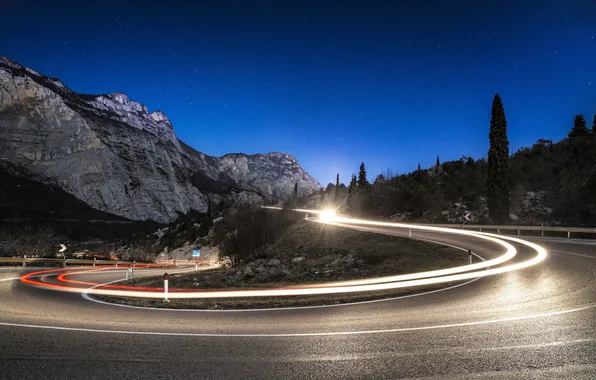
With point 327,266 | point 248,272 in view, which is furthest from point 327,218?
point 248,272

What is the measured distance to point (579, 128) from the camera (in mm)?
61031

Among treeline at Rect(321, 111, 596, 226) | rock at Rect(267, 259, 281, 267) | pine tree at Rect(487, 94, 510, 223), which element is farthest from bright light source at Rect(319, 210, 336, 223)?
rock at Rect(267, 259, 281, 267)

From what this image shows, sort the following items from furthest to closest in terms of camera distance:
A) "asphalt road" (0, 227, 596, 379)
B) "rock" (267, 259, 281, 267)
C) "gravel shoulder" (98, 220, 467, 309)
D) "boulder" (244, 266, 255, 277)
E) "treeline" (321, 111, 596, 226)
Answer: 1. "treeline" (321, 111, 596, 226)
2. "rock" (267, 259, 281, 267)
3. "boulder" (244, 266, 255, 277)
4. "gravel shoulder" (98, 220, 467, 309)
5. "asphalt road" (0, 227, 596, 379)

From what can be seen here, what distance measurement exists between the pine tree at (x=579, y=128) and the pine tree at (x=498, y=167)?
78.0 ft

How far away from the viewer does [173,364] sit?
5.70m

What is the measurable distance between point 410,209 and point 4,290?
162 ft

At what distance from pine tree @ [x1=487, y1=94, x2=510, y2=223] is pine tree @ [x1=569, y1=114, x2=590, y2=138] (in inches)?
936

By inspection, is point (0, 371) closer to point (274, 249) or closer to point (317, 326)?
point (317, 326)

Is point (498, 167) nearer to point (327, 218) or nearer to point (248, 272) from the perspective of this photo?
point (327, 218)

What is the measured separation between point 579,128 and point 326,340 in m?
71.8

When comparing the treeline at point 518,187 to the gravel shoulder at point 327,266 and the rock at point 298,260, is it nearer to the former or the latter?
the gravel shoulder at point 327,266

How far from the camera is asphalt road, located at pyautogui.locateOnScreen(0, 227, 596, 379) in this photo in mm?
5336

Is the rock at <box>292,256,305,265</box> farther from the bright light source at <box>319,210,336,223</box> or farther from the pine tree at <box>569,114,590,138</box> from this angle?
the pine tree at <box>569,114,590,138</box>

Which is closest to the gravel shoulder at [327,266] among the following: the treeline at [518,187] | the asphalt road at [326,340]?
the asphalt road at [326,340]
